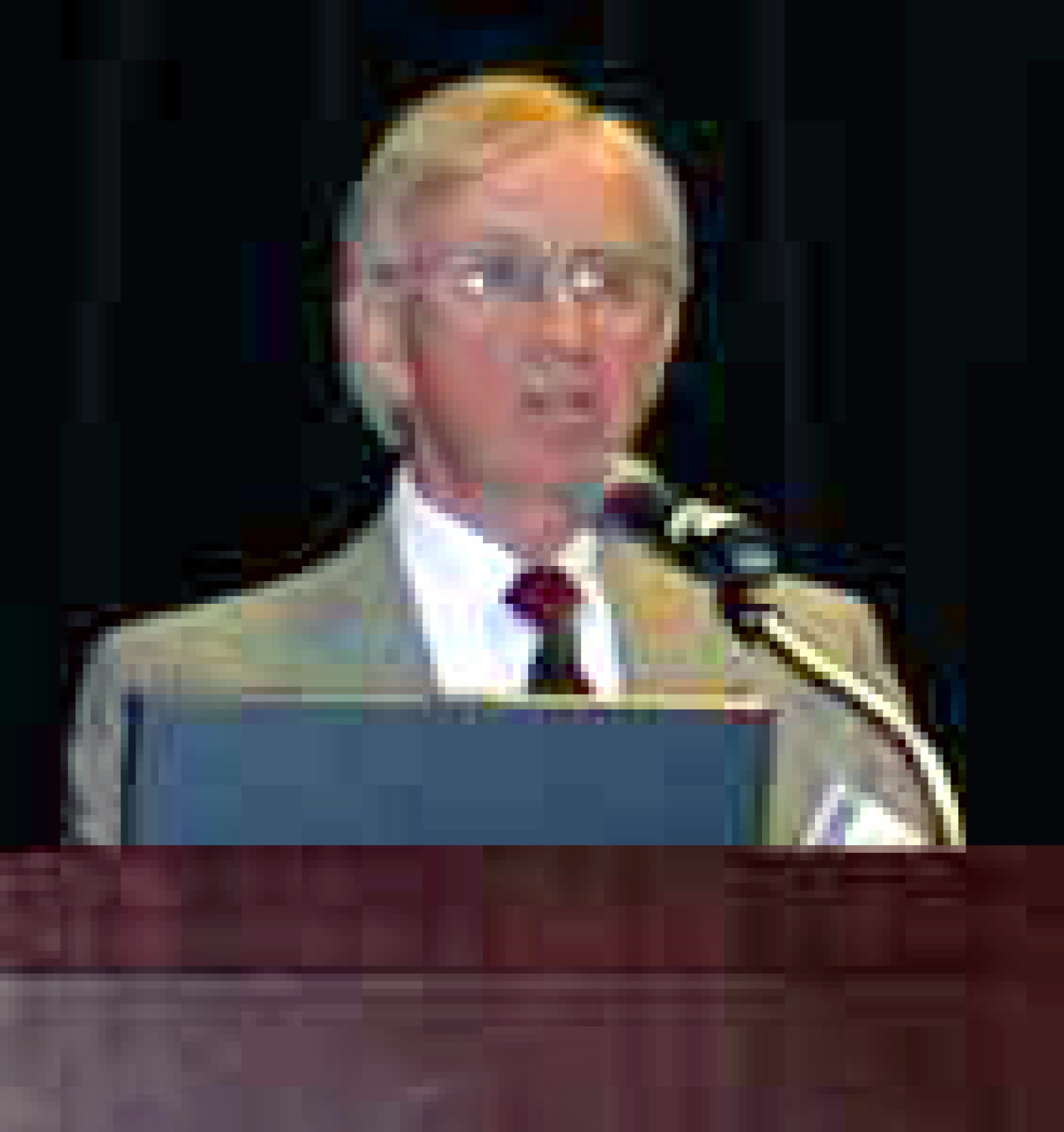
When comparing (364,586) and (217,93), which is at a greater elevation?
(217,93)

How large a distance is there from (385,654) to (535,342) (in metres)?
0.23

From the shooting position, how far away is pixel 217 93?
267 cm

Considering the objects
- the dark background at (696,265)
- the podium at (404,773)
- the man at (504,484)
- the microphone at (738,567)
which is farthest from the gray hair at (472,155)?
the podium at (404,773)

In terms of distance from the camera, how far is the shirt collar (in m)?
1.98

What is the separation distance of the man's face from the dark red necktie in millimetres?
67

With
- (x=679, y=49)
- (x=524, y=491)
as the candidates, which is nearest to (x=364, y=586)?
(x=524, y=491)

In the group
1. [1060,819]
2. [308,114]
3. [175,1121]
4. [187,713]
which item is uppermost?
[308,114]

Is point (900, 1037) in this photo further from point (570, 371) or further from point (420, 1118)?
point (570, 371)

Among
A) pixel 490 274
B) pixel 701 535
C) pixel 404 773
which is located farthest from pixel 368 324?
pixel 404 773

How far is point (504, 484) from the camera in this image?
1979 mm

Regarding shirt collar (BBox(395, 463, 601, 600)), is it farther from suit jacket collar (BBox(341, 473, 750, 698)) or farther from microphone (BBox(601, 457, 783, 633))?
microphone (BBox(601, 457, 783, 633))

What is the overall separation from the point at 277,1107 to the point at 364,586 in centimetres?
98

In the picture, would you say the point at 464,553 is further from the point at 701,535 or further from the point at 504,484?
the point at 701,535

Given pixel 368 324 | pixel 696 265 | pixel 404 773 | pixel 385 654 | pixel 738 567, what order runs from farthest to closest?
pixel 696 265
pixel 368 324
pixel 385 654
pixel 738 567
pixel 404 773
